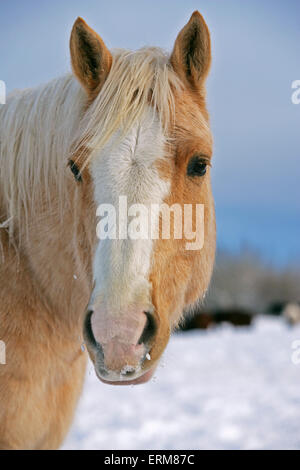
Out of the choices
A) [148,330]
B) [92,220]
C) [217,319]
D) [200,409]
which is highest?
[92,220]

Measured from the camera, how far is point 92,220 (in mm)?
2172

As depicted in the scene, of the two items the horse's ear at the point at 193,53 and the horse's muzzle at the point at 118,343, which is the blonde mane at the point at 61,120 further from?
the horse's muzzle at the point at 118,343

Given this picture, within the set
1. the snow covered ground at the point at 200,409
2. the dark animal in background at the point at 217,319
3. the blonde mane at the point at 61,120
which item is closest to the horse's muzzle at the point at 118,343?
the snow covered ground at the point at 200,409

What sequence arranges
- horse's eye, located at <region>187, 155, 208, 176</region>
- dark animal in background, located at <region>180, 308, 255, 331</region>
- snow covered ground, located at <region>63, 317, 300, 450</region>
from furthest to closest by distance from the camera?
dark animal in background, located at <region>180, 308, 255, 331</region>, snow covered ground, located at <region>63, 317, 300, 450</region>, horse's eye, located at <region>187, 155, 208, 176</region>

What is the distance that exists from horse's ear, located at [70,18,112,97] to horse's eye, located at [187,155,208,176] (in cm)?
71

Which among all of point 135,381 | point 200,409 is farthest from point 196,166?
point 200,409

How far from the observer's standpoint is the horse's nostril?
6.14 feet

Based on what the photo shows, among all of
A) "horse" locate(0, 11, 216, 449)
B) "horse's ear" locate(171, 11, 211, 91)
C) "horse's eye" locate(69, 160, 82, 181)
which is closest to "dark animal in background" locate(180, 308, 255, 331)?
"horse" locate(0, 11, 216, 449)

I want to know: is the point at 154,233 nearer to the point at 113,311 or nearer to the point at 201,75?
the point at 113,311

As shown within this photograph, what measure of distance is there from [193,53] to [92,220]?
3.72 feet

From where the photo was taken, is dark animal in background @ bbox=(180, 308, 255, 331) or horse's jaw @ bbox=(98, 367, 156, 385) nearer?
horse's jaw @ bbox=(98, 367, 156, 385)

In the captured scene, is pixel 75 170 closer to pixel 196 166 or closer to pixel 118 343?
pixel 196 166

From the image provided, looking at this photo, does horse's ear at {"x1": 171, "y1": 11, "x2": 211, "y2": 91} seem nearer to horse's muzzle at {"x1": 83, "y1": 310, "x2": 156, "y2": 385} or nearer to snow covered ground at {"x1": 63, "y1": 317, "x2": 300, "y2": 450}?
horse's muzzle at {"x1": 83, "y1": 310, "x2": 156, "y2": 385}

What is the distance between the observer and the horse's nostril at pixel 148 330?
187cm
